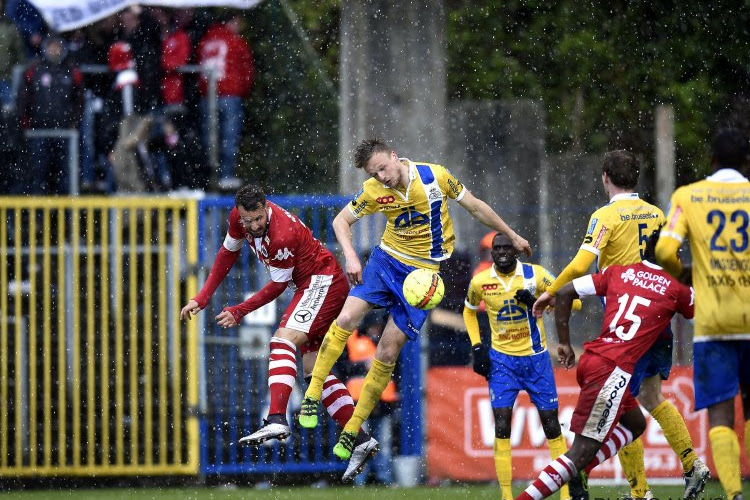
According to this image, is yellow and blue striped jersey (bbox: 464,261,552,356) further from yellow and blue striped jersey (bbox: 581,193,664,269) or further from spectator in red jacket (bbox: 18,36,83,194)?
spectator in red jacket (bbox: 18,36,83,194)

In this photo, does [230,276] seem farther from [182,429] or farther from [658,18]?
[658,18]

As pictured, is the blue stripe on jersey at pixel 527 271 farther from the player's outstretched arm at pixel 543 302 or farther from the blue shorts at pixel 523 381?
the player's outstretched arm at pixel 543 302

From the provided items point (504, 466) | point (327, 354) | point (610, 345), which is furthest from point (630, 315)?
point (327, 354)

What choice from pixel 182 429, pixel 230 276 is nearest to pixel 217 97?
pixel 230 276

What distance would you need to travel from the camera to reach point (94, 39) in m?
15.8

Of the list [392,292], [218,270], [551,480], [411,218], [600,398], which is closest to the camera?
[551,480]

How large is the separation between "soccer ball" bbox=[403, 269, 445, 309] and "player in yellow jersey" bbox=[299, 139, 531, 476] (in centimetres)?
23

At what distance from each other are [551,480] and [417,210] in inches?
92.8

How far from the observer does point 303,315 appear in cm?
1076

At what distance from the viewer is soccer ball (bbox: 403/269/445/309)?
34.1ft

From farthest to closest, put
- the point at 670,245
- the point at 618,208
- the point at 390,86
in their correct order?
the point at 390,86, the point at 618,208, the point at 670,245

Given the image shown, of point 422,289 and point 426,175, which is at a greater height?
point 426,175

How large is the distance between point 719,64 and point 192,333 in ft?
29.3

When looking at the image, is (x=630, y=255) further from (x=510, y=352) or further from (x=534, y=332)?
(x=510, y=352)
